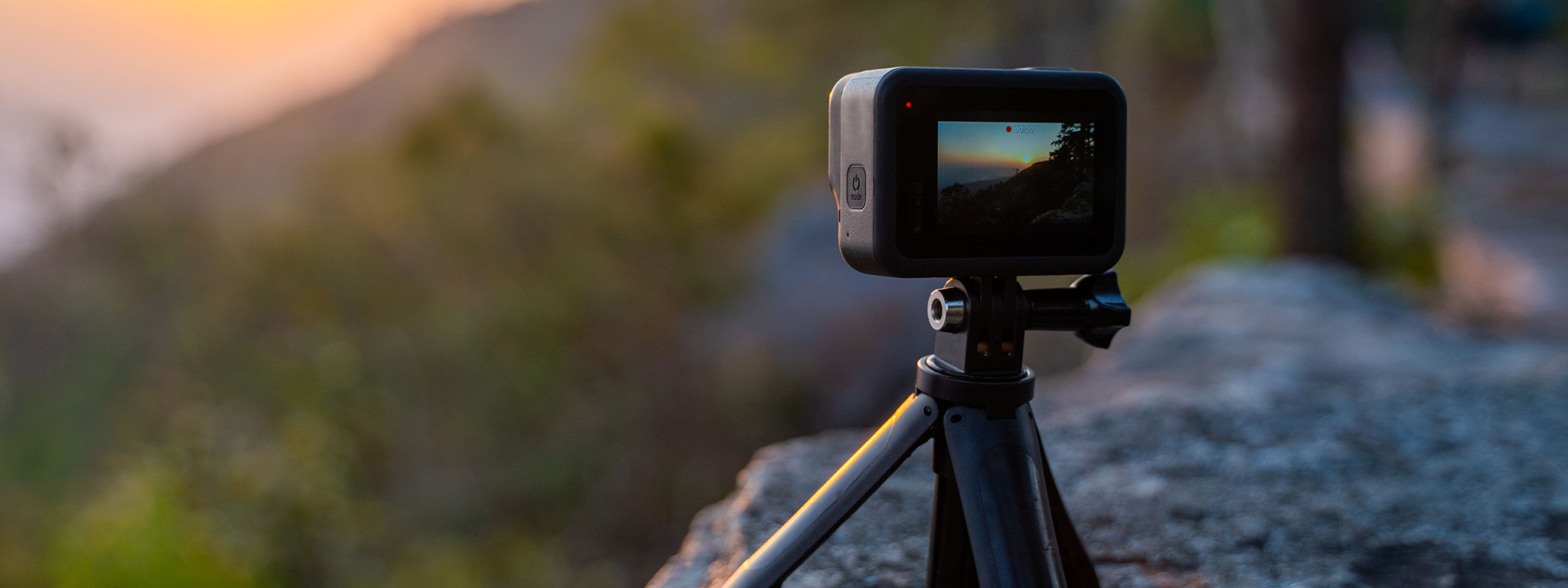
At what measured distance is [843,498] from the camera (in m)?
1.13

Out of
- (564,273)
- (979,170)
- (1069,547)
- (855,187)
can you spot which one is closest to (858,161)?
(855,187)

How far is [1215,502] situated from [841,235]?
43.9 inches

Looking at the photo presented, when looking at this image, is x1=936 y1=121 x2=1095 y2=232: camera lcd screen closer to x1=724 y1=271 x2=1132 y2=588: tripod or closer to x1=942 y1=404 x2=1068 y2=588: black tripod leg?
x1=724 y1=271 x2=1132 y2=588: tripod

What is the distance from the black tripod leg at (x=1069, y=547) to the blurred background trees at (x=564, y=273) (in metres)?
5.13

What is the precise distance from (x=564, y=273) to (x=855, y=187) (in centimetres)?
1082

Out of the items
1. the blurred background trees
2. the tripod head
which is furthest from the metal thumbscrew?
the blurred background trees

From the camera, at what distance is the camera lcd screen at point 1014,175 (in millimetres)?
1090

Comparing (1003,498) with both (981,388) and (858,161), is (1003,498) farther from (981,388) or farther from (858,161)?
(858,161)

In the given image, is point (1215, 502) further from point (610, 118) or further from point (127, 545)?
point (610, 118)

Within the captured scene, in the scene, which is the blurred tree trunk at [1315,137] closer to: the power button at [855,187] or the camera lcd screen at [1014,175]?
the camera lcd screen at [1014,175]

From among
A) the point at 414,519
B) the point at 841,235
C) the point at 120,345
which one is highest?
the point at 841,235

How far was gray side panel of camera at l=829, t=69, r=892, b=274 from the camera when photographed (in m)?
1.06

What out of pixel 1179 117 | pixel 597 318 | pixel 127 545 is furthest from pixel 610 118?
pixel 1179 117

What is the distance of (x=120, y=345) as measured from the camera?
15180 millimetres
